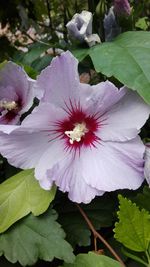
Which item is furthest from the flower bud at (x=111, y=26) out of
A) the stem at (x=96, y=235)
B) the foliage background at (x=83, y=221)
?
the stem at (x=96, y=235)

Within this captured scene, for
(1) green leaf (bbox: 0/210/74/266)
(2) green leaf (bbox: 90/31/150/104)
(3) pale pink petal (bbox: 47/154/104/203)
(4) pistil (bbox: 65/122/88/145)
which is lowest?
(1) green leaf (bbox: 0/210/74/266)

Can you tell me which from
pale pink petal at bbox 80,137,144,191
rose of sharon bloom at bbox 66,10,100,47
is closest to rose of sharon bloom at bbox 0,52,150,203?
pale pink petal at bbox 80,137,144,191

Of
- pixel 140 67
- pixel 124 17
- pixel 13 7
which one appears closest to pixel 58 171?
pixel 140 67

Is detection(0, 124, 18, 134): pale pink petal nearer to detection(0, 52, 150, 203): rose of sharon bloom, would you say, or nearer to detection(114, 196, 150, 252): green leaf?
detection(0, 52, 150, 203): rose of sharon bloom

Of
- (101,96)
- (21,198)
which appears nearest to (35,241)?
(21,198)

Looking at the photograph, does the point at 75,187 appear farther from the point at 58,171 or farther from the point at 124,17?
the point at 124,17

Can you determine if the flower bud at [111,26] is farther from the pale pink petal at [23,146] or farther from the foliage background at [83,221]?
the pale pink petal at [23,146]
